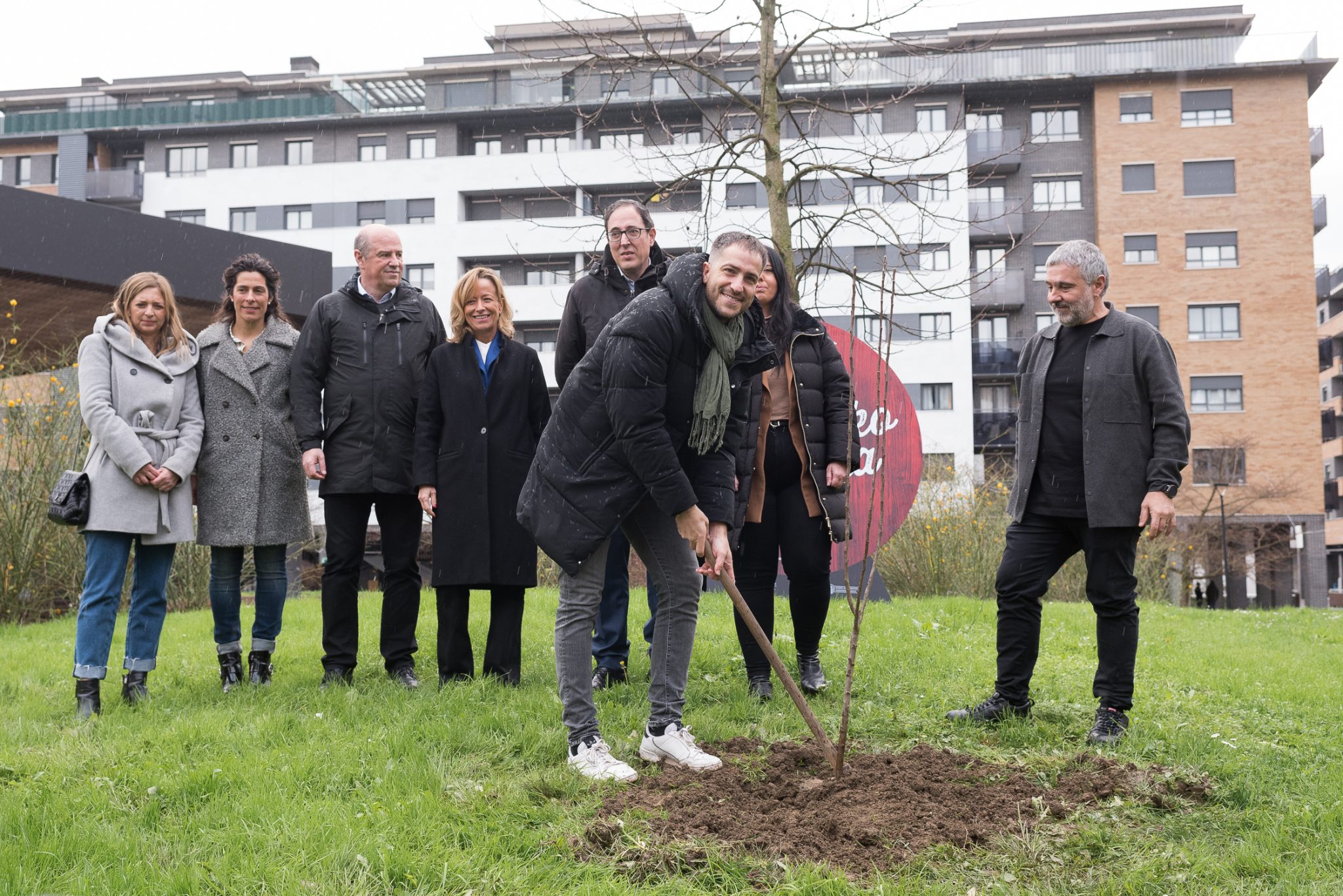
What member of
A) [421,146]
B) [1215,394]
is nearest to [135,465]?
[1215,394]

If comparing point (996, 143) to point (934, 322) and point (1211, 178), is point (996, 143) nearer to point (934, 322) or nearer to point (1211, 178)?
point (934, 322)

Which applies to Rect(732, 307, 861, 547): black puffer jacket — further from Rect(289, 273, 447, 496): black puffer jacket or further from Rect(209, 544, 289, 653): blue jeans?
Rect(209, 544, 289, 653): blue jeans

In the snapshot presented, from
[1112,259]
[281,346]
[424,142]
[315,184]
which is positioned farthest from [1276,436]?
[281,346]

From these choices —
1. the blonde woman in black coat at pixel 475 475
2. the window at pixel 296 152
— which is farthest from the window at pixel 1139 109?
the blonde woman in black coat at pixel 475 475

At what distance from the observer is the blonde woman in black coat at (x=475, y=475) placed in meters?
5.83

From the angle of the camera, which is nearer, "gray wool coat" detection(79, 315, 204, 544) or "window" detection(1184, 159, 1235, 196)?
"gray wool coat" detection(79, 315, 204, 544)

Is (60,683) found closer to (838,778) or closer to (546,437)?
(546,437)

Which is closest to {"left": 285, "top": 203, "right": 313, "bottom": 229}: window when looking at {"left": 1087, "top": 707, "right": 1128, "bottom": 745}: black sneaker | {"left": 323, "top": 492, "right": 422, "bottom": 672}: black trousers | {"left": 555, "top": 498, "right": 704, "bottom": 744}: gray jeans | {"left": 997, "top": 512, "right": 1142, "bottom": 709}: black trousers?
{"left": 323, "top": 492, "right": 422, "bottom": 672}: black trousers

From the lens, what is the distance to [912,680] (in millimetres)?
6191

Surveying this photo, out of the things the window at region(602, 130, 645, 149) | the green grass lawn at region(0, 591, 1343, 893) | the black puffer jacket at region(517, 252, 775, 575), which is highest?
the window at region(602, 130, 645, 149)

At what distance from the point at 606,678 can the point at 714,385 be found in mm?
2246

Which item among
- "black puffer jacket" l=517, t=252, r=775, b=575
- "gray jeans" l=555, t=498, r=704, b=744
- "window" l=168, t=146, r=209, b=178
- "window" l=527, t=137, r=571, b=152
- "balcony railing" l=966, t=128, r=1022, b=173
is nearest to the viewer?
"black puffer jacket" l=517, t=252, r=775, b=575

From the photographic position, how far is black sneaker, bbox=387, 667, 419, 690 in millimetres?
5766

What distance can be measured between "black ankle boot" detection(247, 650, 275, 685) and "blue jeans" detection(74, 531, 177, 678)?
504mm
